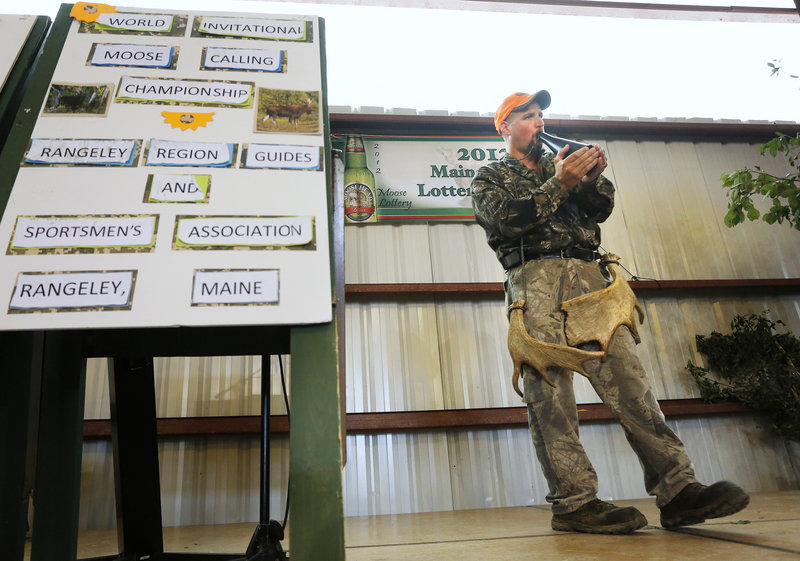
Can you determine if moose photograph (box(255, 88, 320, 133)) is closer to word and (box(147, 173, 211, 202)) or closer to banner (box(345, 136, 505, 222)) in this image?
word and (box(147, 173, 211, 202))

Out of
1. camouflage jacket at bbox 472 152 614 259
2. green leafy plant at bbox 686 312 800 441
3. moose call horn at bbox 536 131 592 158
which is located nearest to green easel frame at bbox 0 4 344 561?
camouflage jacket at bbox 472 152 614 259

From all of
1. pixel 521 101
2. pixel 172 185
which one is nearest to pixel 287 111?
pixel 172 185

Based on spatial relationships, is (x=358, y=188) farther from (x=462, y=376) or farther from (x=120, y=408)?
(x=120, y=408)

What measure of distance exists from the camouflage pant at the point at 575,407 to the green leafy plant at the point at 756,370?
3289 millimetres

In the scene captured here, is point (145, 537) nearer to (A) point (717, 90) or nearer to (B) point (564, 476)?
(B) point (564, 476)

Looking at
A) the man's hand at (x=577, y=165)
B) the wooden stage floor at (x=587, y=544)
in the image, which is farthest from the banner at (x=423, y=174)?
the wooden stage floor at (x=587, y=544)

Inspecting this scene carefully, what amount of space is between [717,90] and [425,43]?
3.15 metres

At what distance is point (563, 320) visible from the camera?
2.22 m

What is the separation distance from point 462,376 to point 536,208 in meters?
2.72

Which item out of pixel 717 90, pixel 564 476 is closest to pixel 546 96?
pixel 564 476

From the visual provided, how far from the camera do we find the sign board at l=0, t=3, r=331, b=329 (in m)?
0.97

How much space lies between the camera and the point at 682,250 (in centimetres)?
532

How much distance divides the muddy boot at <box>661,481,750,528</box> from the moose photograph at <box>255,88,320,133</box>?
165cm

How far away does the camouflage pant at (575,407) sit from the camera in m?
1.90
